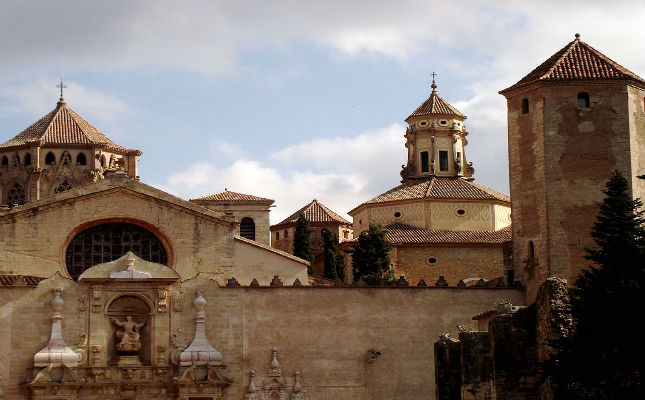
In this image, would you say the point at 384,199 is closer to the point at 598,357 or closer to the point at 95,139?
the point at 95,139

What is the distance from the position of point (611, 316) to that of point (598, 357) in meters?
0.86

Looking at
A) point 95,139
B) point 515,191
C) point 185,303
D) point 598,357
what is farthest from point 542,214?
point 95,139

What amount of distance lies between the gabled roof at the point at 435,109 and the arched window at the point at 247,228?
11.9 m

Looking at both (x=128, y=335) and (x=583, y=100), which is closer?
(x=128, y=335)

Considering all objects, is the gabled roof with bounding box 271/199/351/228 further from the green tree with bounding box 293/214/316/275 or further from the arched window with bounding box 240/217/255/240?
the arched window with bounding box 240/217/255/240

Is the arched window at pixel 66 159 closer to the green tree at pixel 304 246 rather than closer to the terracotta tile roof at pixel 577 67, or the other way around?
the green tree at pixel 304 246

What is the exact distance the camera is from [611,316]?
26.7 m

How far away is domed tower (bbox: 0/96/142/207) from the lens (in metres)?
78.4

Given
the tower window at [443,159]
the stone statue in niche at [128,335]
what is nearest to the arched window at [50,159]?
the tower window at [443,159]

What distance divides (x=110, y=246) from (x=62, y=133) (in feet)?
100

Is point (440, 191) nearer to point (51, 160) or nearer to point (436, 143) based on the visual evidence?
point (436, 143)

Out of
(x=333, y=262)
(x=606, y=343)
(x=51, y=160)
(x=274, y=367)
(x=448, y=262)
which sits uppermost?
(x=51, y=160)

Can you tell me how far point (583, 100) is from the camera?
50781 millimetres

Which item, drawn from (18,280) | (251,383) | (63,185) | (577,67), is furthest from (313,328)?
(63,185)
